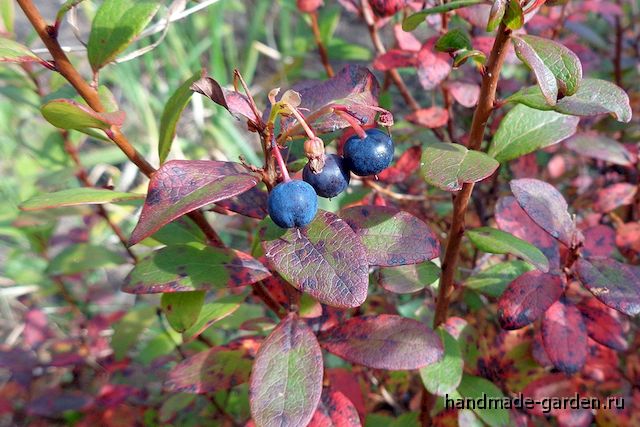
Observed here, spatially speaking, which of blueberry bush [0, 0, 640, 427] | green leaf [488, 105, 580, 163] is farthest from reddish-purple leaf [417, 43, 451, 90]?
green leaf [488, 105, 580, 163]

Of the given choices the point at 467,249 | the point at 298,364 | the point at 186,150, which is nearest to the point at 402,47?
the point at 467,249

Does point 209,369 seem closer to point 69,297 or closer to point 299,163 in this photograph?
point 299,163

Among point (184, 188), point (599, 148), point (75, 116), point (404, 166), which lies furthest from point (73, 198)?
point (599, 148)

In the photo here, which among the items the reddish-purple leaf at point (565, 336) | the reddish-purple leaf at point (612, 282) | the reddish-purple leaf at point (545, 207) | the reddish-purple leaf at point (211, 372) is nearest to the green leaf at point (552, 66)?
the reddish-purple leaf at point (545, 207)

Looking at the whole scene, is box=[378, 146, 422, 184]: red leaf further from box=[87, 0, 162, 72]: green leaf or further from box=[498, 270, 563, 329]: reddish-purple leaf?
box=[87, 0, 162, 72]: green leaf

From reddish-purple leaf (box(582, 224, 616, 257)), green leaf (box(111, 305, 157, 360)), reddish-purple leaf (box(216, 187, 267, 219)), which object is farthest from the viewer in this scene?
green leaf (box(111, 305, 157, 360))

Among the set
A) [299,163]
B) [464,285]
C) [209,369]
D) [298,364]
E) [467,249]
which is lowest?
[467,249]

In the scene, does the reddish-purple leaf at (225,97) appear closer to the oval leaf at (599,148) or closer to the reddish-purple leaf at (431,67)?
the reddish-purple leaf at (431,67)
